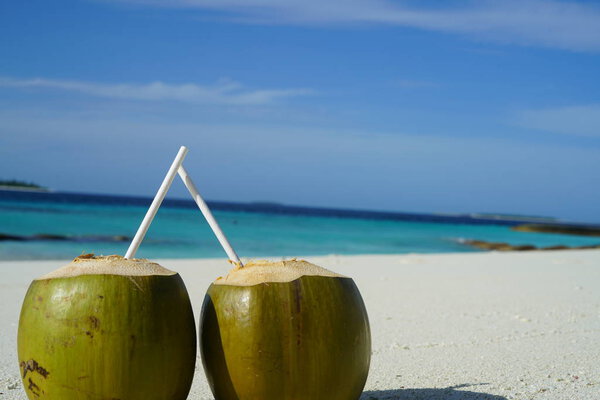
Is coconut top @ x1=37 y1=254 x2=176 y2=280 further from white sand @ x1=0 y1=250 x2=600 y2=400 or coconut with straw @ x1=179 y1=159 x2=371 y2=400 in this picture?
white sand @ x1=0 y1=250 x2=600 y2=400

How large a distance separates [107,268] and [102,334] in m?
0.39

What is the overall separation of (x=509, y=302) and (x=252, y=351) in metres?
7.21

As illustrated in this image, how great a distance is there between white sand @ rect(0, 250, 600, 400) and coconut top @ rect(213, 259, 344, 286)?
1464mm

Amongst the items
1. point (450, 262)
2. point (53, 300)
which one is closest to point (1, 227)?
point (450, 262)

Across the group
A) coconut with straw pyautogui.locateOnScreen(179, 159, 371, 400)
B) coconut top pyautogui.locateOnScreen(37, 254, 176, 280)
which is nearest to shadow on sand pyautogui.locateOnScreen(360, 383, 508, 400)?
coconut with straw pyautogui.locateOnScreen(179, 159, 371, 400)

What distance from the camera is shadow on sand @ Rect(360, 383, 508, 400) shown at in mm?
5059

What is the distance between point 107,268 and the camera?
3844 mm

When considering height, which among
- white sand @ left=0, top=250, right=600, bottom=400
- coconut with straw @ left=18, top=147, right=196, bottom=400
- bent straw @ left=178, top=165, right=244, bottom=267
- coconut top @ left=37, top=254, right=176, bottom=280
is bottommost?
white sand @ left=0, top=250, right=600, bottom=400

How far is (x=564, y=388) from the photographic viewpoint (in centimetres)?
538

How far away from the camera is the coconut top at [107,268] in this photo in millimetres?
3822

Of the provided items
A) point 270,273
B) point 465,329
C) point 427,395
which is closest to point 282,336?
point 270,273

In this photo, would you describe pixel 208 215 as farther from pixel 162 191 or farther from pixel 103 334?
pixel 103 334

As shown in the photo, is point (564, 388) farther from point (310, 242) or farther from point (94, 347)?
point (310, 242)

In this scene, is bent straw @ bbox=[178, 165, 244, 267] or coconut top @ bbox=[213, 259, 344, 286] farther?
bent straw @ bbox=[178, 165, 244, 267]
